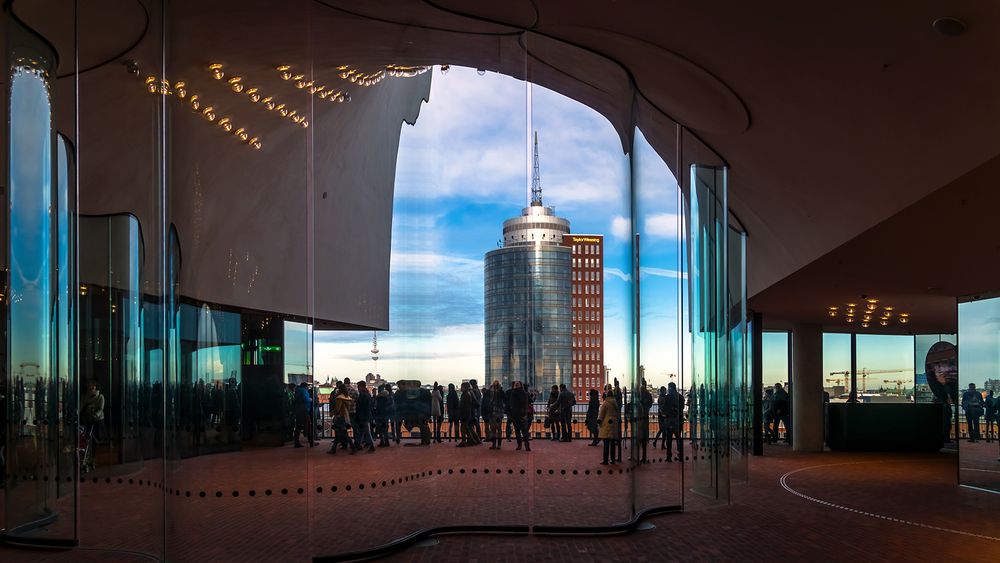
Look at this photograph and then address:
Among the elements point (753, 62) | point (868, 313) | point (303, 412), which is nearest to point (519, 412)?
point (303, 412)

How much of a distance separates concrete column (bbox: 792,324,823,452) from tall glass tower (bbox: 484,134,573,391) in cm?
1412

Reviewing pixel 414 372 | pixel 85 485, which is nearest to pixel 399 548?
pixel 414 372

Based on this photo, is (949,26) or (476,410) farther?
(476,410)

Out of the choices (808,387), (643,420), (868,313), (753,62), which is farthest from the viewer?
(808,387)

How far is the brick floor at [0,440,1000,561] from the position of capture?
7658 mm

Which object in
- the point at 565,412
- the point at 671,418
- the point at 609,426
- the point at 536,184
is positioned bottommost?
the point at 671,418

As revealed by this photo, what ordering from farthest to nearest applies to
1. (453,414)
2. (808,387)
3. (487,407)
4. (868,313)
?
(808,387)
(868,313)
(487,407)
(453,414)

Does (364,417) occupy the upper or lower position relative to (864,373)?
upper

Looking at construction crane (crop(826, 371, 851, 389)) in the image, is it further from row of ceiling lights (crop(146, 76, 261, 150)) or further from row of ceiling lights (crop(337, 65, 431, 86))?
row of ceiling lights (crop(146, 76, 261, 150))

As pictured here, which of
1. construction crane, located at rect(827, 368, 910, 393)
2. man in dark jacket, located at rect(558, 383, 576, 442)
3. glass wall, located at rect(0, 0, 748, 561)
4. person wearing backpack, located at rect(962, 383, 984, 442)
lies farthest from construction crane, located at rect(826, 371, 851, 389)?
man in dark jacket, located at rect(558, 383, 576, 442)

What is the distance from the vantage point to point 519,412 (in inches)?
365

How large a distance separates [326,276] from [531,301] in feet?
8.11

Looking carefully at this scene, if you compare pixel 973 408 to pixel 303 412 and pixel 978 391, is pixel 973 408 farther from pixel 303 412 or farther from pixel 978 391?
pixel 303 412

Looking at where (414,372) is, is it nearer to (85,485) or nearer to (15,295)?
(15,295)
